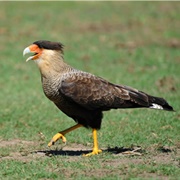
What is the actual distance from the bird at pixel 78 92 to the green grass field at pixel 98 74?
579mm

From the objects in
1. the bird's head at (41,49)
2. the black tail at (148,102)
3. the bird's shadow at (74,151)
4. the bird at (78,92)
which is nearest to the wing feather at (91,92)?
the bird at (78,92)

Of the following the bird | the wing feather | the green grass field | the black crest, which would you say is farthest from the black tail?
the black crest

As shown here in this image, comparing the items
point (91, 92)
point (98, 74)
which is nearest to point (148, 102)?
point (91, 92)

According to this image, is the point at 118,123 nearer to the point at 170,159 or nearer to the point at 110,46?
the point at 170,159

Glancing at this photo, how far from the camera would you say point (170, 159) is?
747 centimetres

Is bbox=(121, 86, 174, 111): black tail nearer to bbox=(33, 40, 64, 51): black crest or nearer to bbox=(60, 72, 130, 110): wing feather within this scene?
bbox=(60, 72, 130, 110): wing feather

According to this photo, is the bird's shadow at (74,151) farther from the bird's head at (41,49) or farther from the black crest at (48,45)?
the black crest at (48,45)

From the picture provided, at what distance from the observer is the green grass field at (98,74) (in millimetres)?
7203

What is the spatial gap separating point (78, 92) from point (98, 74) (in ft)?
21.1

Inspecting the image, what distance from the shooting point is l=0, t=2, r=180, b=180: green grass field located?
23.6 feet

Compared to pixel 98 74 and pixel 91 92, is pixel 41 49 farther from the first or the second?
pixel 98 74

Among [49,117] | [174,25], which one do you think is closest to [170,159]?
[49,117]

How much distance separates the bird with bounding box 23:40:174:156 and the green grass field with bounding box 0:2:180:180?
1.90 feet

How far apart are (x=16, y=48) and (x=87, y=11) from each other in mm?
5185
